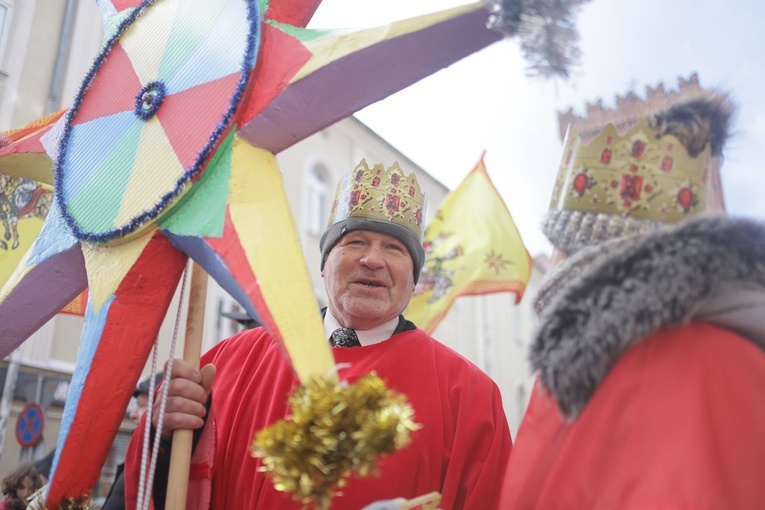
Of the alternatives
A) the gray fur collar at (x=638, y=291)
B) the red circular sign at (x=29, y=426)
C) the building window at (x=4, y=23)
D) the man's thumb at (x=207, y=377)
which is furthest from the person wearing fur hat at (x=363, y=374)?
the building window at (x=4, y=23)

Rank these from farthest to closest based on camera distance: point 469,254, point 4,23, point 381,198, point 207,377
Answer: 1. point 4,23
2. point 469,254
3. point 381,198
4. point 207,377

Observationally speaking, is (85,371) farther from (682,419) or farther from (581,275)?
(682,419)

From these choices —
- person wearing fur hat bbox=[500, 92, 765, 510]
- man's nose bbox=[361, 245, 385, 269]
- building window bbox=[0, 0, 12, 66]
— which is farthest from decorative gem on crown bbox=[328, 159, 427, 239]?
building window bbox=[0, 0, 12, 66]

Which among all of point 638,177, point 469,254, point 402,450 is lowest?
point 402,450

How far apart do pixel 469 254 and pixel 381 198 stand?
3.57 m

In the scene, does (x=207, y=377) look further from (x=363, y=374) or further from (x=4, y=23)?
(x=4, y=23)

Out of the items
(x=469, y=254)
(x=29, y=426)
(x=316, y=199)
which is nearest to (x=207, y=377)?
(x=469, y=254)

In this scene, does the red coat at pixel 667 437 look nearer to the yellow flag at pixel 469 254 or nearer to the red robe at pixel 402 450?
the red robe at pixel 402 450

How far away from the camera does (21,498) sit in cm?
432

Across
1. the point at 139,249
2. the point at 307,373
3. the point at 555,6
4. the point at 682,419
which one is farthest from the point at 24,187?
the point at 682,419

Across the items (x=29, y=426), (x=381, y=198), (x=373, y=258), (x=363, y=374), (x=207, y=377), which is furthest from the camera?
(x=29, y=426)

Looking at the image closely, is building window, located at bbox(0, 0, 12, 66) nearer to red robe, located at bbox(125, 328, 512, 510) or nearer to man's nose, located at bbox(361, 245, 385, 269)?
red robe, located at bbox(125, 328, 512, 510)

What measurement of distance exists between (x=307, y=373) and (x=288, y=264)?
274 mm

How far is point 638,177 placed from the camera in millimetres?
1448
